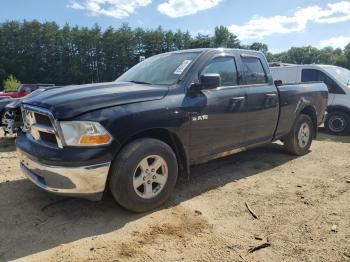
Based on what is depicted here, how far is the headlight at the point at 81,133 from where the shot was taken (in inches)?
138

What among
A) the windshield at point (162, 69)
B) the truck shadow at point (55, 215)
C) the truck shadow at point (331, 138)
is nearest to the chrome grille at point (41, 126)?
the truck shadow at point (55, 215)

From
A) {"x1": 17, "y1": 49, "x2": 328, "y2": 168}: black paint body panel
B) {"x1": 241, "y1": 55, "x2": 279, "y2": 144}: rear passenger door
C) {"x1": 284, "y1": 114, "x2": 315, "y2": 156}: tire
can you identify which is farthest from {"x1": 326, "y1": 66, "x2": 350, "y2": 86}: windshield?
{"x1": 241, "y1": 55, "x2": 279, "y2": 144}: rear passenger door

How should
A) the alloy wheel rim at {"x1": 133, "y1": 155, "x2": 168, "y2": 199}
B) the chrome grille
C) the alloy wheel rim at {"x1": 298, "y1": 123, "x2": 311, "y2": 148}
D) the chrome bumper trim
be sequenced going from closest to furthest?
1. the chrome bumper trim
2. the chrome grille
3. the alloy wheel rim at {"x1": 133, "y1": 155, "x2": 168, "y2": 199}
4. the alloy wheel rim at {"x1": 298, "y1": 123, "x2": 311, "y2": 148}

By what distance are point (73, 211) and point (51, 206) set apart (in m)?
0.31

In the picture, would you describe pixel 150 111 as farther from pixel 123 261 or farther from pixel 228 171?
pixel 228 171

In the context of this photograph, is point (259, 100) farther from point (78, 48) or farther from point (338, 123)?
point (78, 48)

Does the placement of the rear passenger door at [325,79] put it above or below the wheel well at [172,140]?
above

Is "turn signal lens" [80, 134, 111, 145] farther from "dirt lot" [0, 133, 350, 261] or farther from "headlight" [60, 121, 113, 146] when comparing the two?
"dirt lot" [0, 133, 350, 261]

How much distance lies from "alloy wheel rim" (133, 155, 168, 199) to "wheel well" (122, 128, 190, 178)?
0.31 m

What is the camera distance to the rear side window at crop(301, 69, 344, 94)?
9.82 m

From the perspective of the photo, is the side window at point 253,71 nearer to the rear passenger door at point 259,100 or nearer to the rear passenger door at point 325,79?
the rear passenger door at point 259,100

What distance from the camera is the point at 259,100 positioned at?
5.37 m

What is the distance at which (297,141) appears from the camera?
6.61 meters

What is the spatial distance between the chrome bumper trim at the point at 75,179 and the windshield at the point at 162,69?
4.97ft
